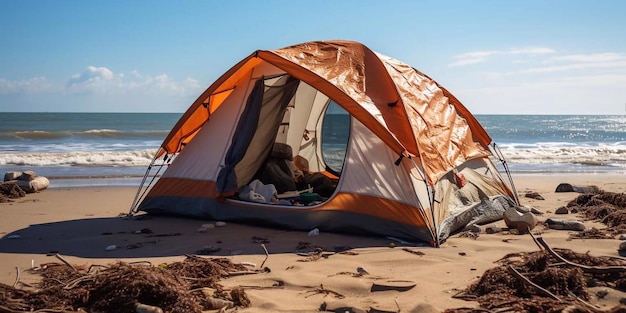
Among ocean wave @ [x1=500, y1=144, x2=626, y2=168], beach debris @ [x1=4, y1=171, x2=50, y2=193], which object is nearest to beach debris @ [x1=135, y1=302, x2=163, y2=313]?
beach debris @ [x1=4, y1=171, x2=50, y2=193]

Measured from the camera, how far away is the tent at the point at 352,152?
7027 mm

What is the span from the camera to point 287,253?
20.9 ft

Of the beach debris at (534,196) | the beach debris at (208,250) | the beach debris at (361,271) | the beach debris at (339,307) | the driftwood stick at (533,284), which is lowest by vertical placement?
the beach debris at (208,250)

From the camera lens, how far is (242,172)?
8.32 m

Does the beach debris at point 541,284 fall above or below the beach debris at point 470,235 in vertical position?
above

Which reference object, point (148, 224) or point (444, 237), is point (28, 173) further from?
point (444, 237)

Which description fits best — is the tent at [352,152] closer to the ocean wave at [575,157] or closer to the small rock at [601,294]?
the small rock at [601,294]

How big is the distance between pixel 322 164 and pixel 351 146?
328 cm

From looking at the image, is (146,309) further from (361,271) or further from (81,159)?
(81,159)

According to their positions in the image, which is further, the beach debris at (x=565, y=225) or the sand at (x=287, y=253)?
the beach debris at (x=565, y=225)

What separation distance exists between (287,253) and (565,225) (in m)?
3.69

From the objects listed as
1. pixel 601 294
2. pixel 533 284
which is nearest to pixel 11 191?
pixel 533 284

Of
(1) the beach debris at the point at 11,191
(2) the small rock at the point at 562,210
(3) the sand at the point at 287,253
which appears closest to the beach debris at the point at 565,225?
(3) the sand at the point at 287,253

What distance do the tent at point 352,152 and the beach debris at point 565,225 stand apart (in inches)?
29.7
